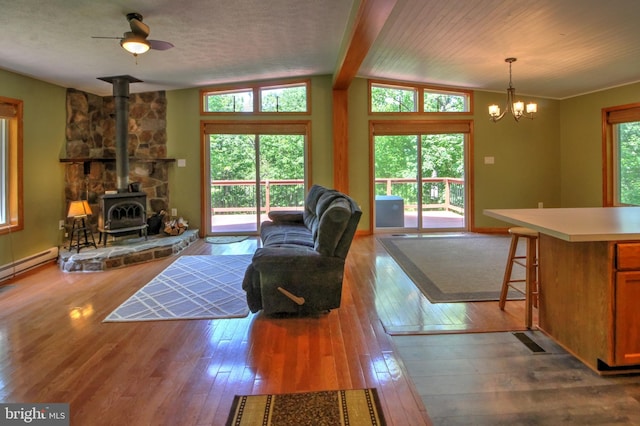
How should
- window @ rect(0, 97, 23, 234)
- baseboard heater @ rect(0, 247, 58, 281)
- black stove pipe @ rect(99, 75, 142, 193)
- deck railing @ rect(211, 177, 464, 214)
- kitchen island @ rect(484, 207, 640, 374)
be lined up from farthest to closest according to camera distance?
deck railing @ rect(211, 177, 464, 214)
black stove pipe @ rect(99, 75, 142, 193)
window @ rect(0, 97, 23, 234)
baseboard heater @ rect(0, 247, 58, 281)
kitchen island @ rect(484, 207, 640, 374)

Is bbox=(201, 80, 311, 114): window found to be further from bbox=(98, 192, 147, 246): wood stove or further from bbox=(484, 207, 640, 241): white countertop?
bbox=(484, 207, 640, 241): white countertop

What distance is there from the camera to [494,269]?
175 inches

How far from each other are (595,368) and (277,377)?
5.85ft

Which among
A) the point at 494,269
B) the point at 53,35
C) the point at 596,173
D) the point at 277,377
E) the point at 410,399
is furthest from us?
the point at 596,173

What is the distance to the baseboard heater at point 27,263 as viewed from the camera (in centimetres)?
433

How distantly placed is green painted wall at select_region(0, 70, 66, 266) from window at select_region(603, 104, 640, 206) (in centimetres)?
808

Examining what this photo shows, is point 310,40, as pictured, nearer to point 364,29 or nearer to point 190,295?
point 364,29

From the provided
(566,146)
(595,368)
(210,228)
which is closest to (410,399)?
(595,368)

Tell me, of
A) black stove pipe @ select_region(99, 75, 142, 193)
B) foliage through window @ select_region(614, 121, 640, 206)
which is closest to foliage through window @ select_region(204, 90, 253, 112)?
black stove pipe @ select_region(99, 75, 142, 193)

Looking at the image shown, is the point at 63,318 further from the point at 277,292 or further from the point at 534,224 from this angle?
the point at 534,224

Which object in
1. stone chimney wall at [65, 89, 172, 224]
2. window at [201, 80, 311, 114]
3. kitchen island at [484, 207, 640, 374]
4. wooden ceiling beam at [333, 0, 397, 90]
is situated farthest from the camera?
window at [201, 80, 311, 114]

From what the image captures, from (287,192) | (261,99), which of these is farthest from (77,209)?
(261,99)

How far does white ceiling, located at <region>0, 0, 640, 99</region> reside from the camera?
3.45 meters

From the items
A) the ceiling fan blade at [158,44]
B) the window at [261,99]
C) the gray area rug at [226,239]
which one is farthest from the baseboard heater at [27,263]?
the window at [261,99]
